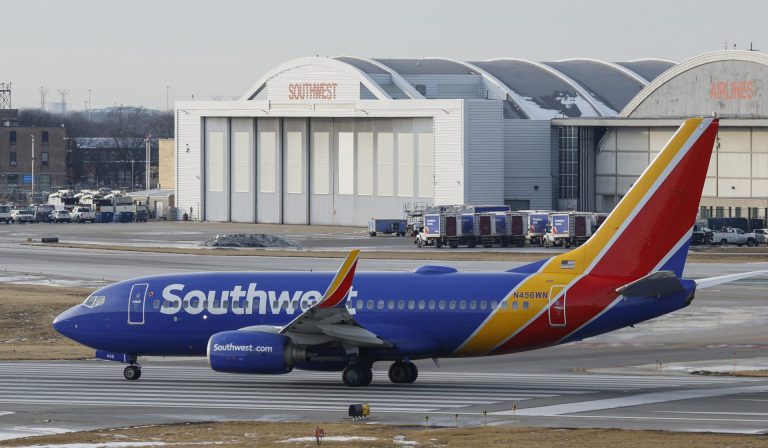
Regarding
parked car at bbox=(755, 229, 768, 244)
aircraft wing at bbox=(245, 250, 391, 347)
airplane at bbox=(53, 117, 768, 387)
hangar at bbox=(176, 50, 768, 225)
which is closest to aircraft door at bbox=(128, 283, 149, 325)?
airplane at bbox=(53, 117, 768, 387)

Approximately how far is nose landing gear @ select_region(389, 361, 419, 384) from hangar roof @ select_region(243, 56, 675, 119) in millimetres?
93760

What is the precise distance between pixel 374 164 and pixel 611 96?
27.5 metres

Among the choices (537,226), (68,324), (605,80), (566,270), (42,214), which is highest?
(605,80)

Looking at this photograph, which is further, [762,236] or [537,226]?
[762,236]

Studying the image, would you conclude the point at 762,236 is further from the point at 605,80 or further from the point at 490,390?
the point at 490,390

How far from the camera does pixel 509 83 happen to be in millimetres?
141875

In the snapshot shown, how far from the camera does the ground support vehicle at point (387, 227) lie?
126938mm

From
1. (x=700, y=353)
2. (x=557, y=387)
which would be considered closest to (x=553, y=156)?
(x=700, y=353)

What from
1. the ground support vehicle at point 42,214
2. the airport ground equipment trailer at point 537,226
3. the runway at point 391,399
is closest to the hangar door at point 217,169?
the ground support vehicle at point 42,214

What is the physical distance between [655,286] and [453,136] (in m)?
→ 91.6

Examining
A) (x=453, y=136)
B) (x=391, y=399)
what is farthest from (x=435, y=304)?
(x=453, y=136)

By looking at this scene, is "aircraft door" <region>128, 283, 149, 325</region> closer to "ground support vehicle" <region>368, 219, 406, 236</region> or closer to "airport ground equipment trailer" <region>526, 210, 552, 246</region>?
"airport ground equipment trailer" <region>526, 210, 552, 246</region>

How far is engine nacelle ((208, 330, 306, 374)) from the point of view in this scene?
39156 millimetres

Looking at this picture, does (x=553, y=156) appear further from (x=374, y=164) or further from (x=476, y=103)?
(x=374, y=164)
